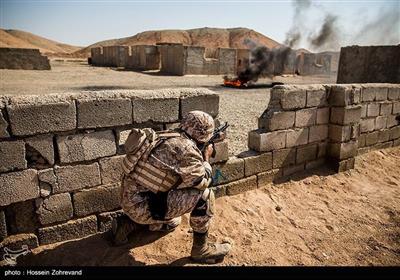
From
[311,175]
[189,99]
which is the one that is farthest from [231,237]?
[311,175]

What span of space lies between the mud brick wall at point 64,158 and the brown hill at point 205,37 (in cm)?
6094

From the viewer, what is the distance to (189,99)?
4.19 meters

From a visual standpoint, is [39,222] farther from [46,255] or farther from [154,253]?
[154,253]

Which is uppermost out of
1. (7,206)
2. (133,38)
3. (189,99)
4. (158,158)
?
(133,38)

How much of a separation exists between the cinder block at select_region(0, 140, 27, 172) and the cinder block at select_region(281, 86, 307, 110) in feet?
12.9

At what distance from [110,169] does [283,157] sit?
3.15 meters

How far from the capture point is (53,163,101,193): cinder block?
346 centimetres

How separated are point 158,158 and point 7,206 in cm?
181

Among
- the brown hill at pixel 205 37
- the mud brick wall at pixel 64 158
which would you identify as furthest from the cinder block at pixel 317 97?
the brown hill at pixel 205 37

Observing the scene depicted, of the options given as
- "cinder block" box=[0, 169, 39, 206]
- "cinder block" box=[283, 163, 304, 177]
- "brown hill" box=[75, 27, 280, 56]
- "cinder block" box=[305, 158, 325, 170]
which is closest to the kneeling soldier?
"cinder block" box=[0, 169, 39, 206]

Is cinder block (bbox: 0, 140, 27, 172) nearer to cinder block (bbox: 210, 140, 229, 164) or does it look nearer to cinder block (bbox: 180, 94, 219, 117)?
cinder block (bbox: 180, 94, 219, 117)

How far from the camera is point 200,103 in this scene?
4.27 meters

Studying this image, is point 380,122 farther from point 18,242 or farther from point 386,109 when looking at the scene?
point 18,242

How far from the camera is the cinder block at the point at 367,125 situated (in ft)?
21.8
